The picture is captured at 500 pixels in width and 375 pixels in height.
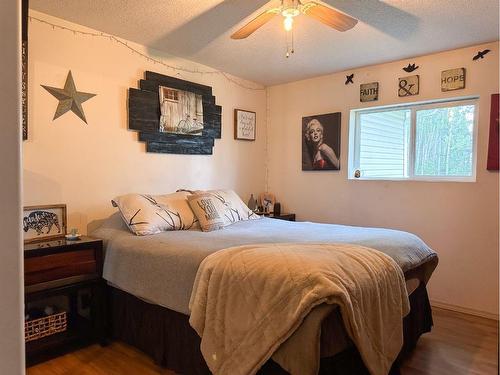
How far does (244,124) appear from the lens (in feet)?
13.3

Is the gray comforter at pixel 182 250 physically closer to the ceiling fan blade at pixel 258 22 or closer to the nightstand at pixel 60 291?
the nightstand at pixel 60 291

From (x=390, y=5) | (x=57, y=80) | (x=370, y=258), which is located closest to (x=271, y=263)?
(x=370, y=258)

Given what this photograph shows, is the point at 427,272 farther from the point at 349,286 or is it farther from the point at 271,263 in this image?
the point at 271,263

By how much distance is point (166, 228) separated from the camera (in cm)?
258

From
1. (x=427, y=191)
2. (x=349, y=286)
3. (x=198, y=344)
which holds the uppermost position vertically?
(x=427, y=191)

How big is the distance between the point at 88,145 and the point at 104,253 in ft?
2.83

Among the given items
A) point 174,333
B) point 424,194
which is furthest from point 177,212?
point 424,194

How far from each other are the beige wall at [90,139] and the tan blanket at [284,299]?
1.43 metres

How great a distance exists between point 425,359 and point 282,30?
2464 millimetres

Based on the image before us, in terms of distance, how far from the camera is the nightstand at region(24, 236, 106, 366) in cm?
210

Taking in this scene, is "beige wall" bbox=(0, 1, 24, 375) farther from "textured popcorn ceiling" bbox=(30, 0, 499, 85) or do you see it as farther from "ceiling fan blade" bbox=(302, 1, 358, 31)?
"textured popcorn ceiling" bbox=(30, 0, 499, 85)

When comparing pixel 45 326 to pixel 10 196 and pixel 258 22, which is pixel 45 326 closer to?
pixel 10 196

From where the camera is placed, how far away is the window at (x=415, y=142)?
3.10 m

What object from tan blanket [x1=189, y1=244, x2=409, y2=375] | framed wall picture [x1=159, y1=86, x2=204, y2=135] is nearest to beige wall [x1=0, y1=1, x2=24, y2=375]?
tan blanket [x1=189, y1=244, x2=409, y2=375]
